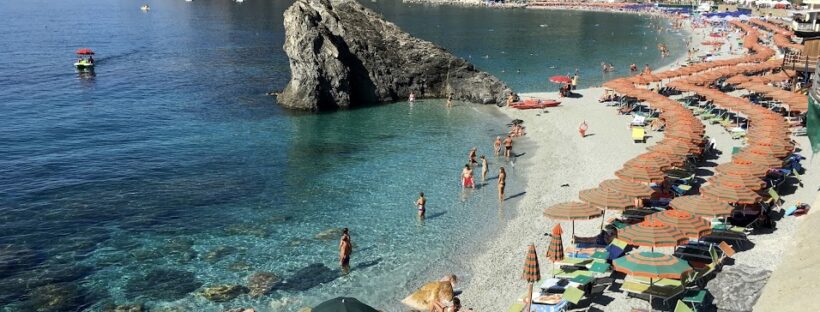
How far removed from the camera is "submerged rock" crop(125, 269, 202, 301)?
2088cm

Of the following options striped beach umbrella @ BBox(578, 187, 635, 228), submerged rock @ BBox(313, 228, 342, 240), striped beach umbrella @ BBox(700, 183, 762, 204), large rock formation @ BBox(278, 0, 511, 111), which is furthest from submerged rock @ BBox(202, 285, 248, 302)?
large rock formation @ BBox(278, 0, 511, 111)

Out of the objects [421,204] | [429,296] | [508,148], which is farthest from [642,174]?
[508,148]

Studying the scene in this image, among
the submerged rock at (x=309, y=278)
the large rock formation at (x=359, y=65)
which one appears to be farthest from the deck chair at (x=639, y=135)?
the submerged rock at (x=309, y=278)

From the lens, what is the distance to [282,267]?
74.9 feet

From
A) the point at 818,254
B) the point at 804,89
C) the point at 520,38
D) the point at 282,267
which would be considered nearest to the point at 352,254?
the point at 282,267

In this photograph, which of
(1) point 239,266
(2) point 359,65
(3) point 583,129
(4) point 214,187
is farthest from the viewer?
(2) point 359,65

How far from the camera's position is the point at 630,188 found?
24469 mm

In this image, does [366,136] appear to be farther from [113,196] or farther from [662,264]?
[662,264]

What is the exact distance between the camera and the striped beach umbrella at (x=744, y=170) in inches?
1026

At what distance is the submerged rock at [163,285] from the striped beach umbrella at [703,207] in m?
17.0

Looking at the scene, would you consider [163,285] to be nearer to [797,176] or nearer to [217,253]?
[217,253]

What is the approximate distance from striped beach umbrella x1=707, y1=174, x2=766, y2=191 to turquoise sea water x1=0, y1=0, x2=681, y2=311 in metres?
8.65

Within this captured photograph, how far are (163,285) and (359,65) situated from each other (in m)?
35.0

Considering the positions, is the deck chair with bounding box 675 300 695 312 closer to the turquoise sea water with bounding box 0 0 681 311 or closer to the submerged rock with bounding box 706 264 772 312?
the submerged rock with bounding box 706 264 772 312
